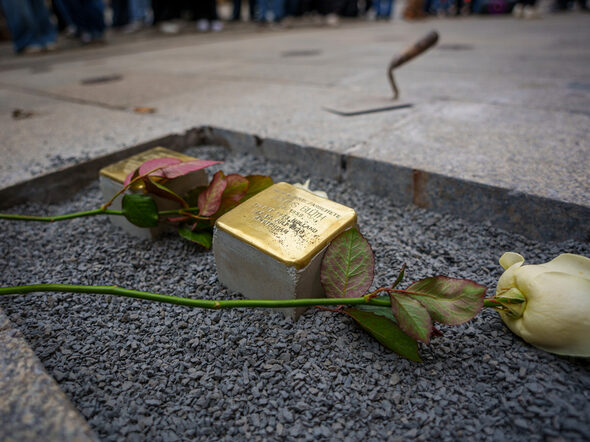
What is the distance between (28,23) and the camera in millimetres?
5375

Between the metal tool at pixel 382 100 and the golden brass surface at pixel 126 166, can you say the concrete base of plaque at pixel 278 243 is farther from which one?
the metal tool at pixel 382 100

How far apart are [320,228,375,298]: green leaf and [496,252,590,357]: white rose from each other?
0.30 metres

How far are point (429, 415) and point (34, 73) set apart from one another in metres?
4.72

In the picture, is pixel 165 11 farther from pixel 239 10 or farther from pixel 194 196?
pixel 194 196

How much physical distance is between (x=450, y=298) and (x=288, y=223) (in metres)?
0.41

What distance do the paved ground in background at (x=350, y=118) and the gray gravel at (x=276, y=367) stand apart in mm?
443

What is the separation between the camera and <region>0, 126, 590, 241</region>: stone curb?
1156 mm

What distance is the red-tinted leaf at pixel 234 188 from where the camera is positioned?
1079 mm

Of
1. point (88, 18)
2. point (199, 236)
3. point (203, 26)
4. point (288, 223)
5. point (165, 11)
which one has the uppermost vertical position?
point (165, 11)

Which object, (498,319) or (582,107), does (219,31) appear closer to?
(582,107)

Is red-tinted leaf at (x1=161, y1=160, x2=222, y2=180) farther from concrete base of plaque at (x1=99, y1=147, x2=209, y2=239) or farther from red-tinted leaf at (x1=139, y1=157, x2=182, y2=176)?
concrete base of plaque at (x1=99, y1=147, x2=209, y2=239)

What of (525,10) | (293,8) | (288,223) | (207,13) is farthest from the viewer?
(293,8)

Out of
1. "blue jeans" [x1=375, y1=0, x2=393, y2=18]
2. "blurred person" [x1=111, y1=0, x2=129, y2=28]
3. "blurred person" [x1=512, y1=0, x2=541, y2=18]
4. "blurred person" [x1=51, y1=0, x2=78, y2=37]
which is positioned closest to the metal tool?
"blurred person" [x1=51, y1=0, x2=78, y2=37]

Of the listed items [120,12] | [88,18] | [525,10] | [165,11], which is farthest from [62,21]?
[525,10]
